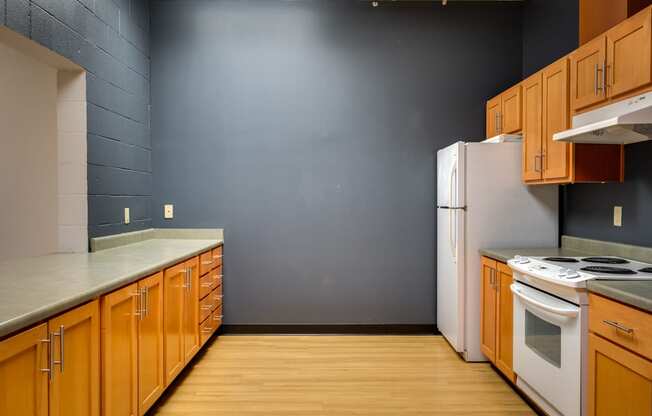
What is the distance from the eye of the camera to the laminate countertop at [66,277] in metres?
1.55

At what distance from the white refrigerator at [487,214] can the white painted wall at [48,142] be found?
8.32 ft

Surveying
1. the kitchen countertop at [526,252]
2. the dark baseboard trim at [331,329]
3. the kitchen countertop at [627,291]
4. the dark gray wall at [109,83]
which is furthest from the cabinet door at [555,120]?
the dark gray wall at [109,83]

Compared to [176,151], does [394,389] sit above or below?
below

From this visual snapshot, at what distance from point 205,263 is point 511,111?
2.56 m

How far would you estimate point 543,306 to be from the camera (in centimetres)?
241

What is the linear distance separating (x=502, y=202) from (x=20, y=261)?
10.1ft

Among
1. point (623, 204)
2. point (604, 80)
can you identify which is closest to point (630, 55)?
point (604, 80)

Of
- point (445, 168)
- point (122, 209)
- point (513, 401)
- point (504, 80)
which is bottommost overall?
point (513, 401)

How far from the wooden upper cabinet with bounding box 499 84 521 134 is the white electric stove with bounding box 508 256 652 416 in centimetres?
120

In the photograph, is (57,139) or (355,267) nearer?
(57,139)

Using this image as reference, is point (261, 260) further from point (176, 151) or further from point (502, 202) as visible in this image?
point (502, 202)

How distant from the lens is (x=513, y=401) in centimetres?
292

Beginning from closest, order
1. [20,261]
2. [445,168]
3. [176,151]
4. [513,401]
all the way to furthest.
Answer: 1. [20,261]
2. [513,401]
3. [445,168]
4. [176,151]

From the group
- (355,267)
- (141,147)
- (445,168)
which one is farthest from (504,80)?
(141,147)
